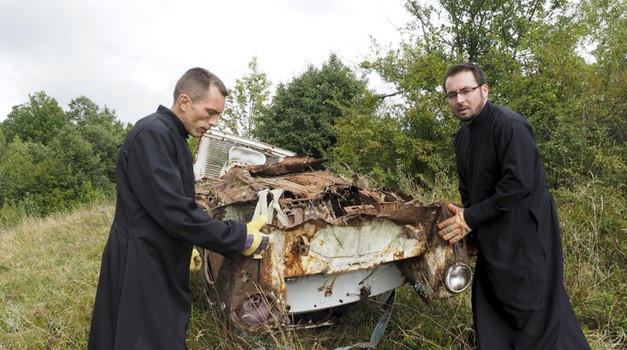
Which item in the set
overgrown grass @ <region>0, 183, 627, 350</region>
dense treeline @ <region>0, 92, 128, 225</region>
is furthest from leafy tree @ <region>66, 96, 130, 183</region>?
overgrown grass @ <region>0, 183, 627, 350</region>

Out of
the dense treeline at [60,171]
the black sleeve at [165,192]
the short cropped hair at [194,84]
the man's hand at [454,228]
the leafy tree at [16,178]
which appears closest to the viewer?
the black sleeve at [165,192]

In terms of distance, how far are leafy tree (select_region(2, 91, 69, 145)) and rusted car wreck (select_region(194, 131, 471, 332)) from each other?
3962 cm

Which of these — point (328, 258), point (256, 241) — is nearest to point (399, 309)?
point (328, 258)

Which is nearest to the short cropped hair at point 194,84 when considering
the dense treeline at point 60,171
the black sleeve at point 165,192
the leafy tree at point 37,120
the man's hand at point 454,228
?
the black sleeve at point 165,192

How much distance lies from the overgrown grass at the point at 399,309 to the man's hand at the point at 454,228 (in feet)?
2.33

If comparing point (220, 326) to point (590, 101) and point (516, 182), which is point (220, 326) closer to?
point (516, 182)

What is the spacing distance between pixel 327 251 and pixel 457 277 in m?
0.89

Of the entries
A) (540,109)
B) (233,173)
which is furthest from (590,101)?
(233,173)

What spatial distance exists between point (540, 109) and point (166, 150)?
635 centimetres

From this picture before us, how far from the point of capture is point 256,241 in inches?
85.6

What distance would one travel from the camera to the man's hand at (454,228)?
2523 millimetres

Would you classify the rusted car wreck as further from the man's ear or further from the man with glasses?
the man's ear

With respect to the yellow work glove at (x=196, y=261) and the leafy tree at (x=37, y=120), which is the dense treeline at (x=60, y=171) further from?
the yellow work glove at (x=196, y=261)

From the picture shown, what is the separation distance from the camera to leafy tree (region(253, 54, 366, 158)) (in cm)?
1434
